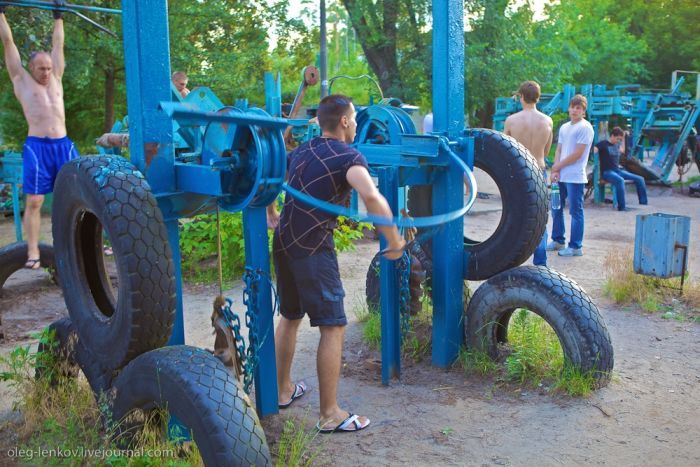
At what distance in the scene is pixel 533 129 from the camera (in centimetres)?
697

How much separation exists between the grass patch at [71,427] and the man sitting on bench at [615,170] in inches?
411

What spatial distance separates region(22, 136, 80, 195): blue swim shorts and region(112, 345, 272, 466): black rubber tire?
14.4 ft

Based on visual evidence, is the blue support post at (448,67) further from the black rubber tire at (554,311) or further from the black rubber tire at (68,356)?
the black rubber tire at (68,356)

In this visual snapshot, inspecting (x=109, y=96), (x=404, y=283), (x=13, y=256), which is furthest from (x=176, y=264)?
(x=109, y=96)

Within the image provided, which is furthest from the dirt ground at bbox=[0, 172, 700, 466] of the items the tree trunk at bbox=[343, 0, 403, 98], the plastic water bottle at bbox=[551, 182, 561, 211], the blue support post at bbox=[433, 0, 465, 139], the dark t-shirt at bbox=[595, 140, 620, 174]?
the tree trunk at bbox=[343, 0, 403, 98]

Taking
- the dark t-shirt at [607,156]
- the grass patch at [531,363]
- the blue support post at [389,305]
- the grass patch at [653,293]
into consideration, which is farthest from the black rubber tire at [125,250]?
the dark t-shirt at [607,156]

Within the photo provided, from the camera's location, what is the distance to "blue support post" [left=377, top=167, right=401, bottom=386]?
441cm

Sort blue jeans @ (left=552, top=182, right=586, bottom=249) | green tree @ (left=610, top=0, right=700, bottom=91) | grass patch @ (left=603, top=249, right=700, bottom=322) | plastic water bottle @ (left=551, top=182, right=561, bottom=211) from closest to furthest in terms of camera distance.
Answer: grass patch @ (left=603, top=249, right=700, bottom=322), plastic water bottle @ (left=551, top=182, right=561, bottom=211), blue jeans @ (left=552, top=182, right=586, bottom=249), green tree @ (left=610, top=0, right=700, bottom=91)

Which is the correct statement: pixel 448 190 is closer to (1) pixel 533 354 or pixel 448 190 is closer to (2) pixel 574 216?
(1) pixel 533 354

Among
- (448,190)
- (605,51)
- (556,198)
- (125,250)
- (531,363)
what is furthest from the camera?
(605,51)

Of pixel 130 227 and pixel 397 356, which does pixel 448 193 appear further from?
pixel 130 227

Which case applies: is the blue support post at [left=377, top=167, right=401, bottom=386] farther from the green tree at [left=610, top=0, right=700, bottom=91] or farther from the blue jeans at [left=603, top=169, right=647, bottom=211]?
the green tree at [left=610, top=0, right=700, bottom=91]

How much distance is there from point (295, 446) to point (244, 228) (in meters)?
1.14

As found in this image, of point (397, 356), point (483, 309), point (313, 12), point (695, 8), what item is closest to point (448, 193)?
point (483, 309)
